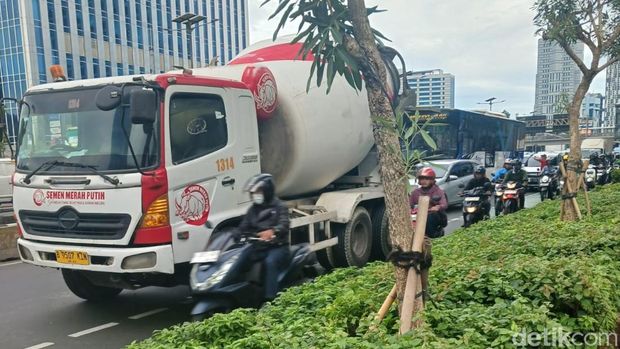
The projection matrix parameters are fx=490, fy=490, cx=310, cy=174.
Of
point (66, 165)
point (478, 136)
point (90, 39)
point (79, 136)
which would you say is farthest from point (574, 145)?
point (90, 39)

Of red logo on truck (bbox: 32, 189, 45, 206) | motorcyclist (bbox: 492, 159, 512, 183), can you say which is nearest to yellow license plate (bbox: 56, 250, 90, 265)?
red logo on truck (bbox: 32, 189, 45, 206)

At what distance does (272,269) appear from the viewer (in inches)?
164

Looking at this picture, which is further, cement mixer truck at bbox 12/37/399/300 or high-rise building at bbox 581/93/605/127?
high-rise building at bbox 581/93/605/127

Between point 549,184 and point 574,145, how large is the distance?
7.76 m

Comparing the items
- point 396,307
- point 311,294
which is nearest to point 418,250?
point 396,307

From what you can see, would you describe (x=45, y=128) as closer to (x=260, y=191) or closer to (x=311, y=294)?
(x=260, y=191)

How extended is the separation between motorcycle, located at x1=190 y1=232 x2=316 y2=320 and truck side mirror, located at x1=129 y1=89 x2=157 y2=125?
47.8 inches

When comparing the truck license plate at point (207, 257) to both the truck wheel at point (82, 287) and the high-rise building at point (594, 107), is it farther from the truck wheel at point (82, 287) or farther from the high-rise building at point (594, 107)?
the high-rise building at point (594, 107)

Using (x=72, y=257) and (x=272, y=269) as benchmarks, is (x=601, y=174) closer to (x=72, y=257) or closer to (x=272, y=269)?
(x=272, y=269)

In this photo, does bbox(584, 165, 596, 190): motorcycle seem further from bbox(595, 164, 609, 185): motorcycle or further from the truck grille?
the truck grille

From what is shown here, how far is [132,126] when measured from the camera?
443cm

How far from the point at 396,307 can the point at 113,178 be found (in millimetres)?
2751

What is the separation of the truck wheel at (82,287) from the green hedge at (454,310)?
285 cm

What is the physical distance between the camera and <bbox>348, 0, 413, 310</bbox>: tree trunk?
8.59 ft
